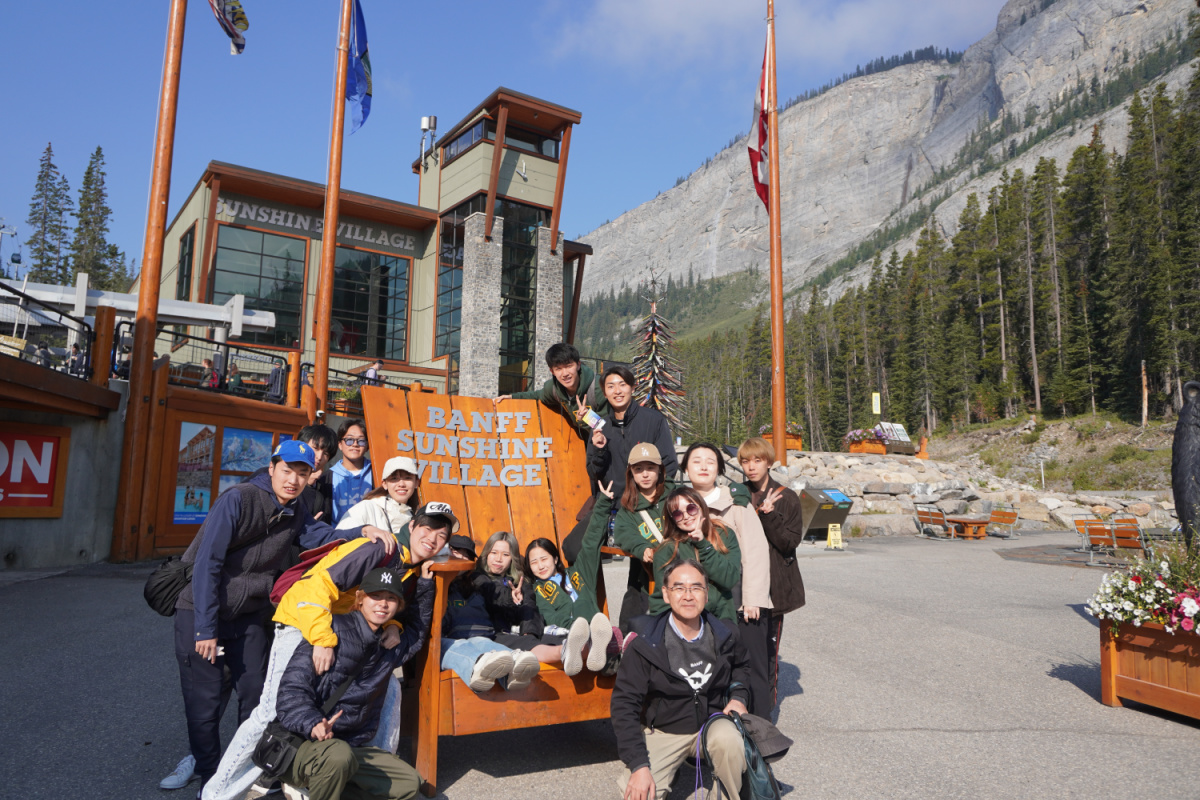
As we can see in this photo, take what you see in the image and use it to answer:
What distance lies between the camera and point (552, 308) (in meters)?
24.8

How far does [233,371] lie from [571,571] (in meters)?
12.9

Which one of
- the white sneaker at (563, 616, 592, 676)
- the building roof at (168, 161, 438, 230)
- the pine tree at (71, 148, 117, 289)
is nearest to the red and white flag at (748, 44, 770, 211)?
the white sneaker at (563, 616, 592, 676)

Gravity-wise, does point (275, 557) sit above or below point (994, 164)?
below

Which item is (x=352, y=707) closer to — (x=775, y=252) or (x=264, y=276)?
(x=775, y=252)

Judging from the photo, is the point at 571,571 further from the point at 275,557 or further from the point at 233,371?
the point at 233,371

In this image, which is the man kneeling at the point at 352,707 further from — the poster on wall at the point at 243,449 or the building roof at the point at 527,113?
the building roof at the point at 527,113

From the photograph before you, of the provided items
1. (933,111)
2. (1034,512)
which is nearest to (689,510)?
(1034,512)

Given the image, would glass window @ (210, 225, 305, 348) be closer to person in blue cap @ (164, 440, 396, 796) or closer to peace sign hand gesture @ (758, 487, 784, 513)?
person in blue cap @ (164, 440, 396, 796)

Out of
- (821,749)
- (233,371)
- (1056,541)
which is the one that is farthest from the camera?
(1056,541)

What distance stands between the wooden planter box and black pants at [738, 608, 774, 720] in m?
2.66

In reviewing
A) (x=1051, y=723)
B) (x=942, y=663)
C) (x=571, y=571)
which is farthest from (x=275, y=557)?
(x=942, y=663)

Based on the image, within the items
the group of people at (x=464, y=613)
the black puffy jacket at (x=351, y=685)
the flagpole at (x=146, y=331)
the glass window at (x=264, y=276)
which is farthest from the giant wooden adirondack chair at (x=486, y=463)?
the glass window at (x=264, y=276)

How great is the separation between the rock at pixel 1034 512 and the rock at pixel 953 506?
2.36 m

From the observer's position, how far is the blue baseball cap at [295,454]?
11.3 ft
